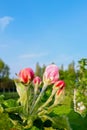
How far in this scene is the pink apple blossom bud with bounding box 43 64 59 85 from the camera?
1.09 meters

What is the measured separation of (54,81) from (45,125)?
127mm

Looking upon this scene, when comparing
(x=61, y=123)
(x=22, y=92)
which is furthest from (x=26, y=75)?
(x=61, y=123)

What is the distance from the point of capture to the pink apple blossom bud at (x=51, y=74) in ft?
3.59

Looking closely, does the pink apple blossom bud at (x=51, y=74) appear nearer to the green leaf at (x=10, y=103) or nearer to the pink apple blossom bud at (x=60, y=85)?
the pink apple blossom bud at (x=60, y=85)

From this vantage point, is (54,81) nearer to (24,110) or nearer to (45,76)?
(45,76)

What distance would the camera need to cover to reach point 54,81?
3.67 ft

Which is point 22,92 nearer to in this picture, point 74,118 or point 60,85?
point 60,85

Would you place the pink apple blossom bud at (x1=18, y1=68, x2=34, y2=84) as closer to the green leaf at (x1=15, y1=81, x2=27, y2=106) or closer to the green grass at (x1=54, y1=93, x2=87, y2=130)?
the green leaf at (x1=15, y1=81, x2=27, y2=106)

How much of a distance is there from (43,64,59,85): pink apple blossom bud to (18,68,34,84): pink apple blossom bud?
0.14ft

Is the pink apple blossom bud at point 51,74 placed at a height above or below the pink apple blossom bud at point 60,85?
above

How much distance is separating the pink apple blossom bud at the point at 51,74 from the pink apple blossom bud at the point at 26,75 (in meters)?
0.04

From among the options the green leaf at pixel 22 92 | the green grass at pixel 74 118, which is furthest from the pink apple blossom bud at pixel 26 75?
the green grass at pixel 74 118

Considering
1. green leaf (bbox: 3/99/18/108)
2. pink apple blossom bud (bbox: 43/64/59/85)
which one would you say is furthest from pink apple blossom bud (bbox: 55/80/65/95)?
green leaf (bbox: 3/99/18/108)

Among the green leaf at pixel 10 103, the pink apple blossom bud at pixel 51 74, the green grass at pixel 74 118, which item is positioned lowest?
the green grass at pixel 74 118
